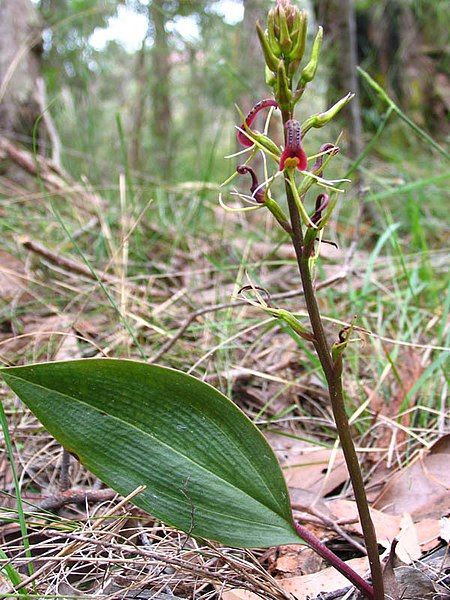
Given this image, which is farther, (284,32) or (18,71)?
(18,71)

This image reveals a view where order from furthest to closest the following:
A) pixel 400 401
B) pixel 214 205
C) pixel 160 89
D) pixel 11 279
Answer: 1. pixel 160 89
2. pixel 214 205
3. pixel 11 279
4. pixel 400 401

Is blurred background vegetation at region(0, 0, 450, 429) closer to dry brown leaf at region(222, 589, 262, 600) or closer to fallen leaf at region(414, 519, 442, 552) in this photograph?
fallen leaf at region(414, 519, 442, 552)

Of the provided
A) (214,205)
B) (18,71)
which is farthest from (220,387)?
(18,71)

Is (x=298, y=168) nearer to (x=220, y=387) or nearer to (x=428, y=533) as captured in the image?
(x=428, y=533)

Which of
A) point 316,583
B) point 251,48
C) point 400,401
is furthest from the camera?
point 251,48

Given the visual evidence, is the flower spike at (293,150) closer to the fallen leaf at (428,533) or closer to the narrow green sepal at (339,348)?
the narrow green sepal at (339,348)

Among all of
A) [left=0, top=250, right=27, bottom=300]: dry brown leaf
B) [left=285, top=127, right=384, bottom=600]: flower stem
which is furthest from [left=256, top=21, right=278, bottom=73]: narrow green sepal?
[left=0, top=250, right=27, bottom=300]: dry brown leaf

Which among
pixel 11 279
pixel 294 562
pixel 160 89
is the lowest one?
pixel 294 562

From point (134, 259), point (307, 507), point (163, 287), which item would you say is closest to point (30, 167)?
point (134, 259)
